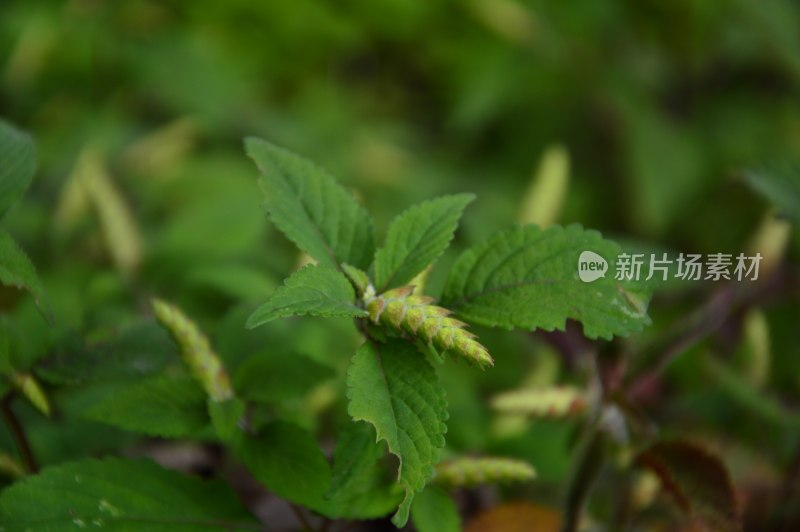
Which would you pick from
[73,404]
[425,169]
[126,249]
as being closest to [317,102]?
[425,169]

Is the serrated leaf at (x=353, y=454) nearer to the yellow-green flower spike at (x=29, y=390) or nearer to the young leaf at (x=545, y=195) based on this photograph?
the yellow-green flower spike at (x=29, y=390)

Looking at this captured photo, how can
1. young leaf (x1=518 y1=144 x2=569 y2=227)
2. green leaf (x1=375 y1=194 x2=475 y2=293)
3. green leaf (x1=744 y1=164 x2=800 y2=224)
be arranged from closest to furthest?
green leaf (x1=375 y1=194 x2=475 y2=293)
green leaf (x1=744 y1=164 x2=800 y2=224)
young leaf (x1=518 y1=144 x2=569 y2=227)

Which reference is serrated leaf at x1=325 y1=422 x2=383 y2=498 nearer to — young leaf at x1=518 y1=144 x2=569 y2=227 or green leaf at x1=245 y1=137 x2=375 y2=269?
green leaf at x1=245 y1=137 x2=375 y2=269

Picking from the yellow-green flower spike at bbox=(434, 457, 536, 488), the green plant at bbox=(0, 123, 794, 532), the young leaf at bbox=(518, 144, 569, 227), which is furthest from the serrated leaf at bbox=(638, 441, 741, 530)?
the young leaf at bbox=(518, 144, 569, 227)

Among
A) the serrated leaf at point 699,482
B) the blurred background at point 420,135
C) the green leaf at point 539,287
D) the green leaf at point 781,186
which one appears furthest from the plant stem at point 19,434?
the green leaf at point 781,186

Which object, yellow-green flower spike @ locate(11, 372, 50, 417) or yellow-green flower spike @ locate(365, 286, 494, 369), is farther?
yellow-green flower spike @ locate(11, 372, 50, 417)

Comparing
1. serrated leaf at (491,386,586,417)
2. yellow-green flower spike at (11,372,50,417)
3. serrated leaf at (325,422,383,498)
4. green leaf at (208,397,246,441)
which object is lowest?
yellow-green flower spike at (11,372,50,417)

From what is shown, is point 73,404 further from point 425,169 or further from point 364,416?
point 425,169
